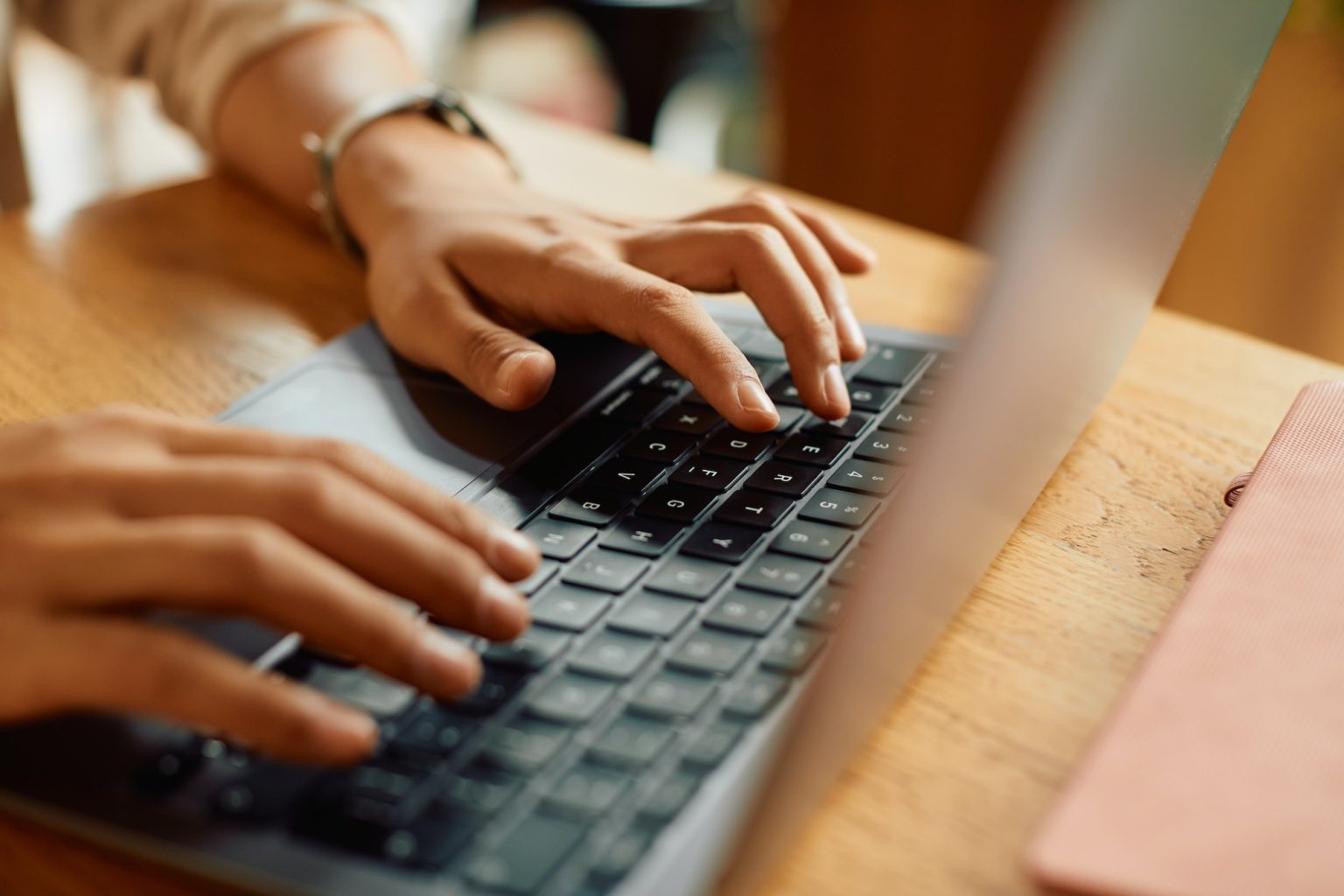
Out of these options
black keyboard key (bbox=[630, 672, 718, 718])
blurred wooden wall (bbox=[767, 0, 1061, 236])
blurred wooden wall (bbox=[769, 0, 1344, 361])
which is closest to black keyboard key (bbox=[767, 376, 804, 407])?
black keyboard key (bbox=[630, 672, 718, 718])

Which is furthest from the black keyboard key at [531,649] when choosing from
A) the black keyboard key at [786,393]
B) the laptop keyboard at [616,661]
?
the black keyboard key at [786,393]

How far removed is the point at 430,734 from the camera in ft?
1.20

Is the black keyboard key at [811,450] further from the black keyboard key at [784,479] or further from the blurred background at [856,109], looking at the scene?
the blurred background at [856,109]

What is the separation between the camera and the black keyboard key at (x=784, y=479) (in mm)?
487

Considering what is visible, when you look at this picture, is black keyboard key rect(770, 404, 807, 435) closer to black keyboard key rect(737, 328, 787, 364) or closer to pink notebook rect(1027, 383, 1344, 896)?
black keyboard key rect(737, 328, 787, 364)

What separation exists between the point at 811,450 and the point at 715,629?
5.5 inches

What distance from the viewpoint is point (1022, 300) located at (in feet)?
1.01

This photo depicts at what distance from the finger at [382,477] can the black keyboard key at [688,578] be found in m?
0.05

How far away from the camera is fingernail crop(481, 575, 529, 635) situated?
391 mm

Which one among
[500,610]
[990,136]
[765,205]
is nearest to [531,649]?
[500,610]

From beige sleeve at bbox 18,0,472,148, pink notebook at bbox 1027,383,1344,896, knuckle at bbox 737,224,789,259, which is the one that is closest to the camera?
pink notebook at bbox 1027,383,1344,896

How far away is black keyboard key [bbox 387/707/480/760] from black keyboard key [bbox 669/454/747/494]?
160 millimetres

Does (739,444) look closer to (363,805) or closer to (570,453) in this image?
(570,453)

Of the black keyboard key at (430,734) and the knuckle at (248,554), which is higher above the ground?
the knuckle at (248,554)
